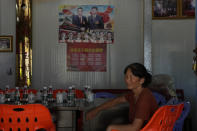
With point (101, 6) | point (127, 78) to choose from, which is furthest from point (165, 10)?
point (127, 78)

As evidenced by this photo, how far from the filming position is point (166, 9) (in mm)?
6398

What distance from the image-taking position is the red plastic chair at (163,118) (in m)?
2.76

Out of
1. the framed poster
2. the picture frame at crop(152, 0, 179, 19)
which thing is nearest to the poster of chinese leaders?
the framed poster

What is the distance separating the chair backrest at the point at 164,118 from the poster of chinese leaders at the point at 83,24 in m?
3.71

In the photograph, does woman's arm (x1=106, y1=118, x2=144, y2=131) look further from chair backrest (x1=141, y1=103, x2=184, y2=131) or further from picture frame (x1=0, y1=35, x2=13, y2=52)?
picture frame (x1=0, y1=35, x2=13, y2=52)

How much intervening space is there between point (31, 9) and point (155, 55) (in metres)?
2.58

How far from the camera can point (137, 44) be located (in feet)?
21.3

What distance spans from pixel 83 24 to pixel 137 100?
3877mm

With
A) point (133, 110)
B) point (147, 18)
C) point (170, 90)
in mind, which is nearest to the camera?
point (133, 110)

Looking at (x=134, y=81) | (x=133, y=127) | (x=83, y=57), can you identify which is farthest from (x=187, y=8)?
(x=133, y=127)

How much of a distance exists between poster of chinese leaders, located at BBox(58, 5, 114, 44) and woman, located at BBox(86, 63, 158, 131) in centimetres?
337

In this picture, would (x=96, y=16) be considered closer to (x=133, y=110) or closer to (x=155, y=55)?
(x=155, y=55)

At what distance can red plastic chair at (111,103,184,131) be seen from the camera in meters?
2.76

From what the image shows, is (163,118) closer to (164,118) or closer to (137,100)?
(164,118)
